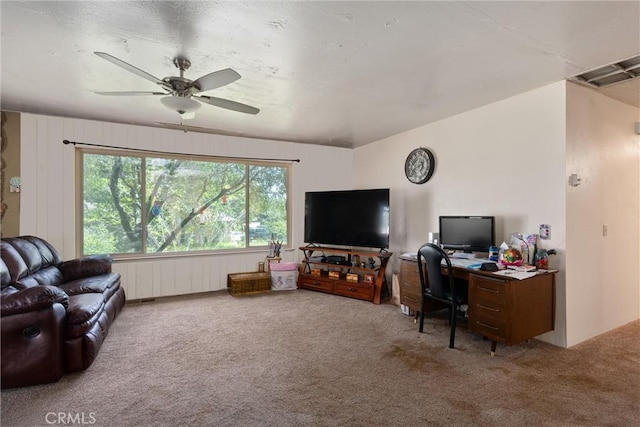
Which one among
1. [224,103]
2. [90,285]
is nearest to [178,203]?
[90,285]

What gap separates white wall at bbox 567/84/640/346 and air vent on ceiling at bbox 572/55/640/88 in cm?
9

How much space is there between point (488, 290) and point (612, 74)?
2.16 metres

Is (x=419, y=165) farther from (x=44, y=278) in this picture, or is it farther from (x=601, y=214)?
(x=44, y=278)

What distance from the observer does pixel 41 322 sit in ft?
7.34

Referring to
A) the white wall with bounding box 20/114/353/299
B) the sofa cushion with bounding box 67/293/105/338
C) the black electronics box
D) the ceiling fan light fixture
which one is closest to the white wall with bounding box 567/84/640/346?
the black electronics box

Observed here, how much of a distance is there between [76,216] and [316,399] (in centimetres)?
383

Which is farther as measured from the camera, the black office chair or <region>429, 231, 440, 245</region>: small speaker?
<region>429, 231, 440, 245</region>: small speaker

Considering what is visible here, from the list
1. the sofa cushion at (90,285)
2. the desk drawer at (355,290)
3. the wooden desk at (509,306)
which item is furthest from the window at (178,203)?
the wooden desk at (509,306)

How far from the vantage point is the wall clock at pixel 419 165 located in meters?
4.20

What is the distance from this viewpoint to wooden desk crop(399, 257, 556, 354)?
260cm

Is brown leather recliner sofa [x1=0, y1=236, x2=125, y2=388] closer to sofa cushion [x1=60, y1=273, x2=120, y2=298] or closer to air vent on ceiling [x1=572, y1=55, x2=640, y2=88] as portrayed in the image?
sofa cushion [x1=60, y1=273, x2=120, y2=298]

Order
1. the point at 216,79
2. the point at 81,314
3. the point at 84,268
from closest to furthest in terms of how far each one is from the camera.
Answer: the point at 216,79, the point at 81,314, the point at 84,268

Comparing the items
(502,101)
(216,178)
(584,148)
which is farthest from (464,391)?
(216,178)

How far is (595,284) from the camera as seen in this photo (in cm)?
311
